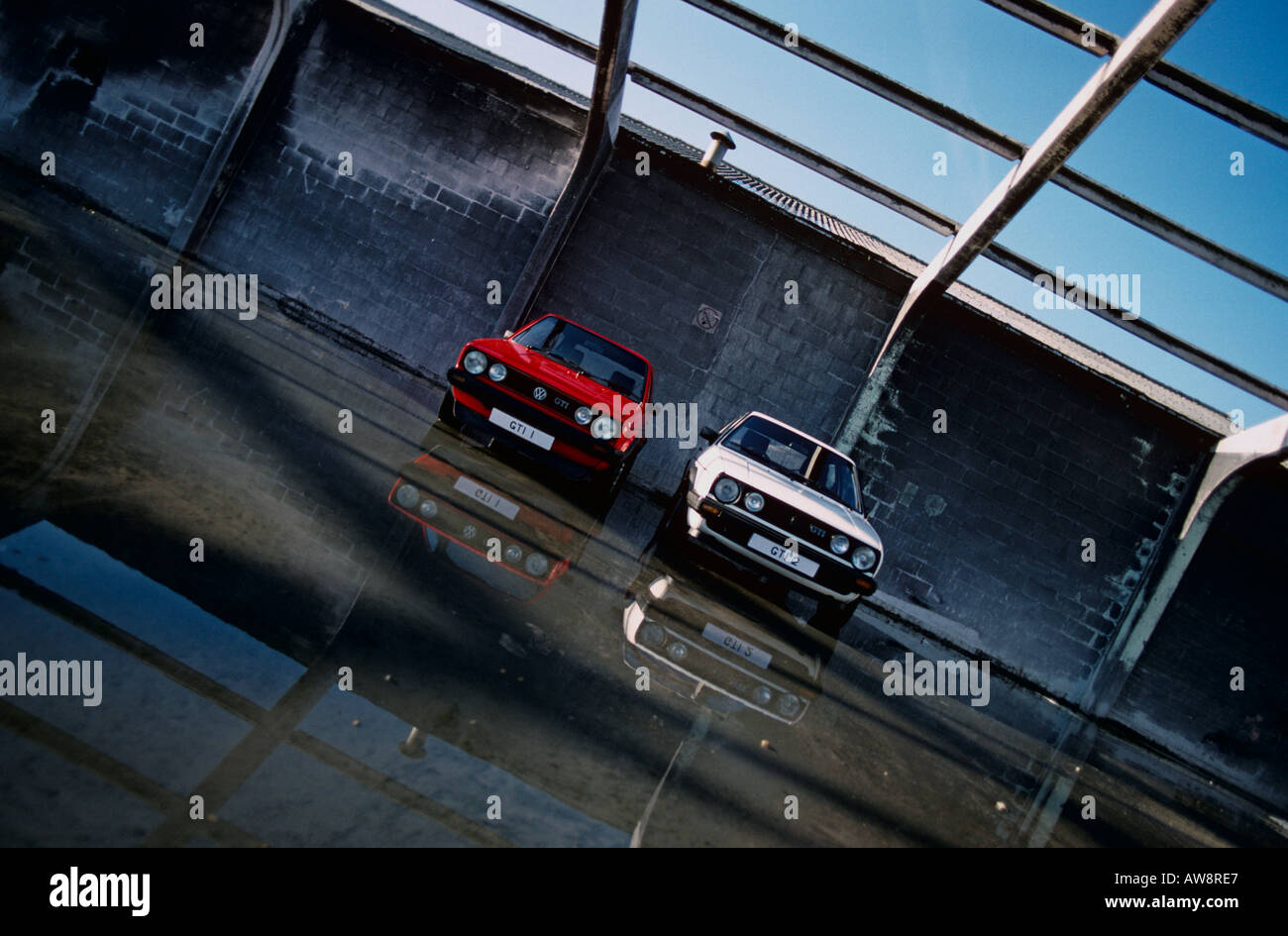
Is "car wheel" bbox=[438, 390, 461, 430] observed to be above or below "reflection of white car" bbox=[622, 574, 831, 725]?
above

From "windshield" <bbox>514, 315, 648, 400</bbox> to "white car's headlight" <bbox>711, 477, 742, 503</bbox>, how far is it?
1603mm

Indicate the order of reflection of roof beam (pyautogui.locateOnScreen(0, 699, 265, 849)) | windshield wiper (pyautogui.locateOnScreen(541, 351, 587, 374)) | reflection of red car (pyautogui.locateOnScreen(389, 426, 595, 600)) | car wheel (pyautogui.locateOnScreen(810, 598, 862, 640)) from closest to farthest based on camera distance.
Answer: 1. reflection of roof beam (pyautogui.locateOnScreen(0, 699, 265, 849))
2. reflection of red car (pyautogui.locateOnScreen(389, 426, 595, 600))
3. car wheel (pyautogui.locateOnScreen(810, 598, 862, 640))
4. windshield wiper (pyautogui.locateOnScreen(541, 351, 587, 374))

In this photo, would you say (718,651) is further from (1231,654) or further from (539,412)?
(1231,654)

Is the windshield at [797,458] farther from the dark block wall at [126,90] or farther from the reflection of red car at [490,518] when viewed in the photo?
the dark block wall at [126,90]

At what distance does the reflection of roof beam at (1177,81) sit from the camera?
581cm

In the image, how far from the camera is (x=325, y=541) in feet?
10.1

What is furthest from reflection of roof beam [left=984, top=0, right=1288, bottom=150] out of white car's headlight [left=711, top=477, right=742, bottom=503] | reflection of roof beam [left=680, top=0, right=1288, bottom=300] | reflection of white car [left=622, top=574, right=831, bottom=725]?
reflection of white car [left=622, top=574, right=831, bottom=725]

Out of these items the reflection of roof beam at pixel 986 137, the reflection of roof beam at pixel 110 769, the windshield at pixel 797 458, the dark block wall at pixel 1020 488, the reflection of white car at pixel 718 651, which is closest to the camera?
the reflection of roof beam at pixel 110 769

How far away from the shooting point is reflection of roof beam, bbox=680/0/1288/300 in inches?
279

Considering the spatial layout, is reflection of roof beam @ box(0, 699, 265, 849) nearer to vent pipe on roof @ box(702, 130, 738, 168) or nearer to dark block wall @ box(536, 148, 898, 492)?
dark block wall @ box(536, 148, 898, 492)

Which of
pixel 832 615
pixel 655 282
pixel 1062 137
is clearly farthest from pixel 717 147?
pixel 832 615

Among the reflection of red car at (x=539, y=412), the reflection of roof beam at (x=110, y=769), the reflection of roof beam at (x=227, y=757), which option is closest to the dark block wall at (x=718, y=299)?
the reflection of red car at (x=539, y=412)

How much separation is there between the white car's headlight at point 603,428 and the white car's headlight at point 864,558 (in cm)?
196
